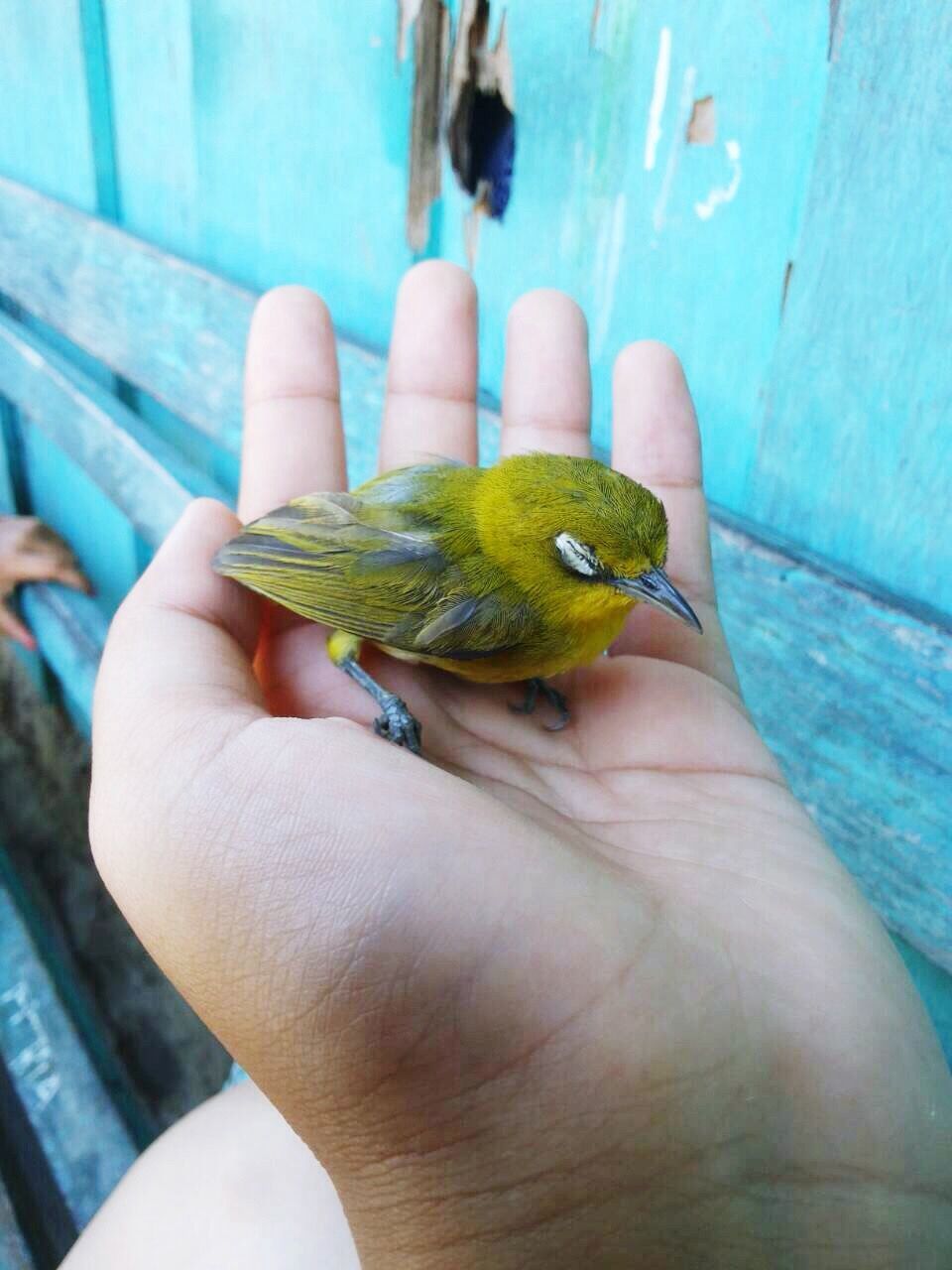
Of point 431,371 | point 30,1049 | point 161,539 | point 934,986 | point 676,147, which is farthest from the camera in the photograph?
point 161,539

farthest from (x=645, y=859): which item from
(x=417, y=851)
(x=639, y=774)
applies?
(x=417, y=851)

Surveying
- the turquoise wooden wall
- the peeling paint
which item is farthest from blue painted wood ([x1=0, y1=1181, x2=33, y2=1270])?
the peeling paint

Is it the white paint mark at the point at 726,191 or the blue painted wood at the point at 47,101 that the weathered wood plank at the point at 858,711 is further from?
the blue painted wood at the point at 47,101

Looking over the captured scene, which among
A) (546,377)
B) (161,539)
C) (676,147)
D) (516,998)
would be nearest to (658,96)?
(676,147)

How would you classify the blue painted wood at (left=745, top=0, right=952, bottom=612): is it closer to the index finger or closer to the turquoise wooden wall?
the turquoise wooden wall

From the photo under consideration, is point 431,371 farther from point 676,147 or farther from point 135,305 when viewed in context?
point 135,305
